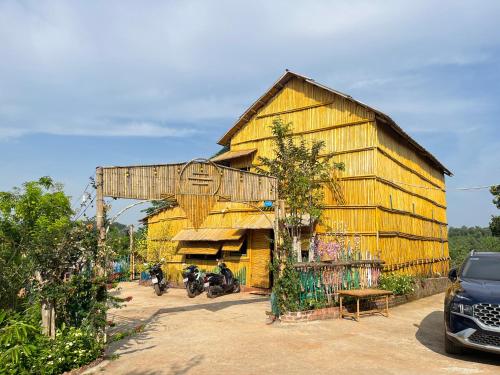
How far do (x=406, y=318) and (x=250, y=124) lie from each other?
31.5 ft

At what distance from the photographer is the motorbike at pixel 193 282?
46.4 feet

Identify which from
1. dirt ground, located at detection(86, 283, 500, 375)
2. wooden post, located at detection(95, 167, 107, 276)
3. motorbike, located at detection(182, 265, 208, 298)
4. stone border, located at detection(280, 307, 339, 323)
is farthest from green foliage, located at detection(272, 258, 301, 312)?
motorbike, located at detection(182, 265, 208, 298)

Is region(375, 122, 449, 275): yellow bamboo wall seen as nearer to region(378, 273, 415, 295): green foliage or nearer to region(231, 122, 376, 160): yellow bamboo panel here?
region(231, 122, 376, 160): yellow bamboo panel

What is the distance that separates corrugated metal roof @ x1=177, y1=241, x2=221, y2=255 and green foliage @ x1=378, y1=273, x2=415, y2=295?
20.4 feet

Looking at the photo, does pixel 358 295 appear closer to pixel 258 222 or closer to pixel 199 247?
pixel 258 222

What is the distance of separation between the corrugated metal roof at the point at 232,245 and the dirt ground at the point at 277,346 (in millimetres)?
3991

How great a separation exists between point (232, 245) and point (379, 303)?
234 inches

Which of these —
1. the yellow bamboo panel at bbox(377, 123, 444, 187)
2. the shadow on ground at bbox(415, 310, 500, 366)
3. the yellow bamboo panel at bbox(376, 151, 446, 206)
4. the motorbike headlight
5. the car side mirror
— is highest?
the yellow bamboo panel at bbox(377, 123, 444, 187)

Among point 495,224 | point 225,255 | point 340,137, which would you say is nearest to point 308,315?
point 340,137

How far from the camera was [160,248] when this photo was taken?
1836 cm

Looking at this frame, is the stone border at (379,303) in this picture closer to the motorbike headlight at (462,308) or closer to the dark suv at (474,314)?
the dark suv at (474,314)

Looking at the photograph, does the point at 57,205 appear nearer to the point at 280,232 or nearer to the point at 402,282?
the point at 280,232

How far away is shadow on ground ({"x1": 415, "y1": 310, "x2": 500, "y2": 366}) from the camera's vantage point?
677cm

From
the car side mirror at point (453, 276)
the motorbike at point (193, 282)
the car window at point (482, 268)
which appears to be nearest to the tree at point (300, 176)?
the motorbike at point (193, 282)
